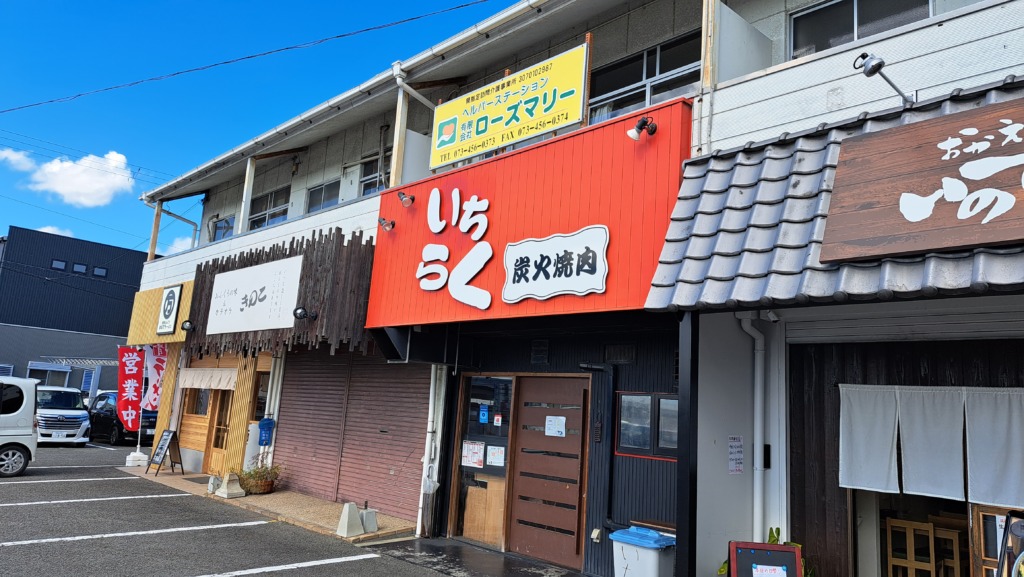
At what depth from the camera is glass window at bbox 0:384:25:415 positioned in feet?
41.4

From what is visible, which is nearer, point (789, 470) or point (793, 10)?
point (789, 470)

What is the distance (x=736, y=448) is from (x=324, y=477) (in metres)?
7.72

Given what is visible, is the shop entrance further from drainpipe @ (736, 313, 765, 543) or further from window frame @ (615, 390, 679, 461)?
drainpipe @ (736, 313, 765, 543)

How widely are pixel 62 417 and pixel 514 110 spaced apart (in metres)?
18.3

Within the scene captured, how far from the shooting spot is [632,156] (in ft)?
20.3

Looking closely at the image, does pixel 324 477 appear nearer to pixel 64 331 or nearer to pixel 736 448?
pixel 736 448

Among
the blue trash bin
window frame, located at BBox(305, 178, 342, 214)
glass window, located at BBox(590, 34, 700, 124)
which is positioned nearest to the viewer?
the blue trash bin

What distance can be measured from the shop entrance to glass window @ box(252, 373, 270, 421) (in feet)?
19.1

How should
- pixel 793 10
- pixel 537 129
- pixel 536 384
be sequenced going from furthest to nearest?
pixel 536 384 → pixel 537 129 → pixel 793 10

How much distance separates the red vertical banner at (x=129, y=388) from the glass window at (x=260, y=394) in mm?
4435

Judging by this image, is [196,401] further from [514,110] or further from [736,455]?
[736,455]

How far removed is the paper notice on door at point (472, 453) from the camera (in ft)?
29.5

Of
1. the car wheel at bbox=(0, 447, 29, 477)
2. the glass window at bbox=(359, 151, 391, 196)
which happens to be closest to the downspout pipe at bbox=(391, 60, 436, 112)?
the glass window at bbox=(359, 151, 391, 196)

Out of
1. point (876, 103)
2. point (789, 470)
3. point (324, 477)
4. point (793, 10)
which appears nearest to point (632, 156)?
point (876, 103)
